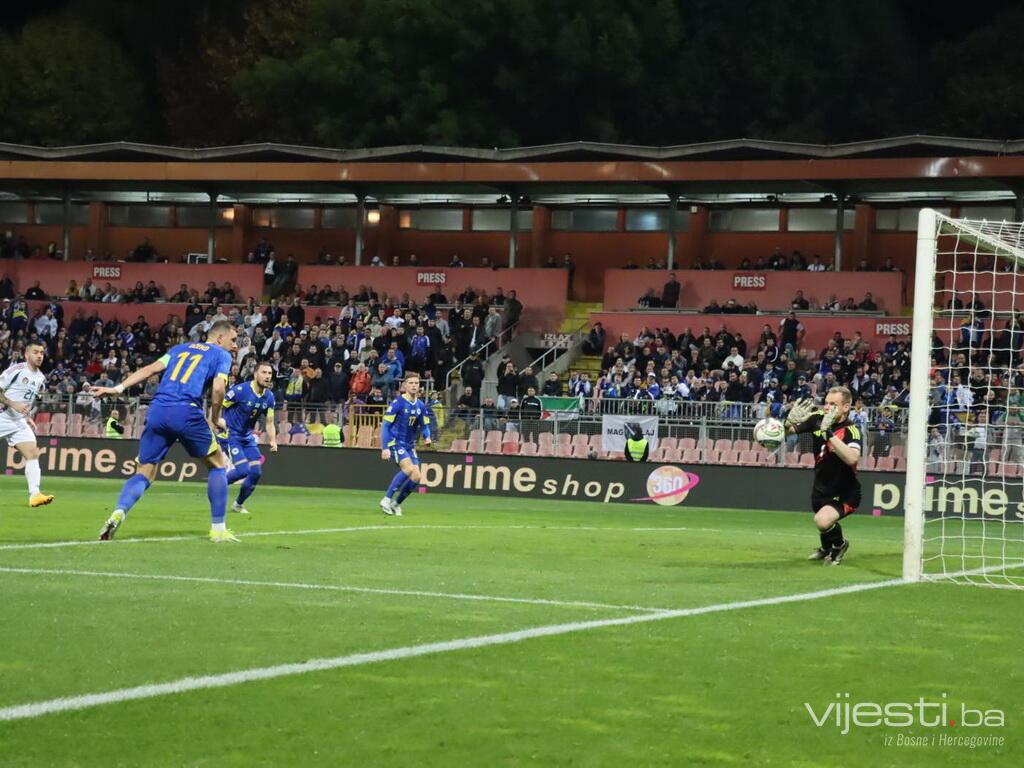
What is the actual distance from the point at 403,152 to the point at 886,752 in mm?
40214

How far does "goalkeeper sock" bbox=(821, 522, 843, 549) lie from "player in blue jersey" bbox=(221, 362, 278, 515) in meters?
8.31

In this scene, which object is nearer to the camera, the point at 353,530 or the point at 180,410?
the point at 180,410

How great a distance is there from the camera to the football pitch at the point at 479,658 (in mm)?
5793

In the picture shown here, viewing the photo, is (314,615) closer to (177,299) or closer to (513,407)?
(513,407)

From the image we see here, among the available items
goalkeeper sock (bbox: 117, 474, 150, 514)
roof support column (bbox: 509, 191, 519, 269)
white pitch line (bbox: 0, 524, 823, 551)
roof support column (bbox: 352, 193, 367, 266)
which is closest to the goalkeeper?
white pitch line (bbox: 0, 524, 823, 551)

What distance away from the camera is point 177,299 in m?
45.2

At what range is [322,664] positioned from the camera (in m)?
7.28

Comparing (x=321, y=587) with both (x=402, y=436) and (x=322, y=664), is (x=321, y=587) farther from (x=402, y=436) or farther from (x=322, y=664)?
(x=402, y=436)

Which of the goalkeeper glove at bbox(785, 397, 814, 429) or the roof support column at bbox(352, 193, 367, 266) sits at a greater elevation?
the roof support column at bbox(352, 193, 367, 266)

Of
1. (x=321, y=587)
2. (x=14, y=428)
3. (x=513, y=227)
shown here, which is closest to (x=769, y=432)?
(x=321, y=587)

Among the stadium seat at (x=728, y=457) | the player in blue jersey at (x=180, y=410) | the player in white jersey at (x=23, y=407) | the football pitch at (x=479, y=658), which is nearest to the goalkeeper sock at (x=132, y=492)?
the player in blue jersey at (x=180, y=410)

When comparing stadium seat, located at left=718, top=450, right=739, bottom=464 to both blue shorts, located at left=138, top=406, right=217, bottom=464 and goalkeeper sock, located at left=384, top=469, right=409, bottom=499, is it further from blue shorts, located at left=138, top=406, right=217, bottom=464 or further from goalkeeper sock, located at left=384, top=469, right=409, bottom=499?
blue shorts, located at left=138, top=406, right=217, bottom=464

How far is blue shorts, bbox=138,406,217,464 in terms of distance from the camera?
13625 mm

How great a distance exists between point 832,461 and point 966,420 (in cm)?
1407
